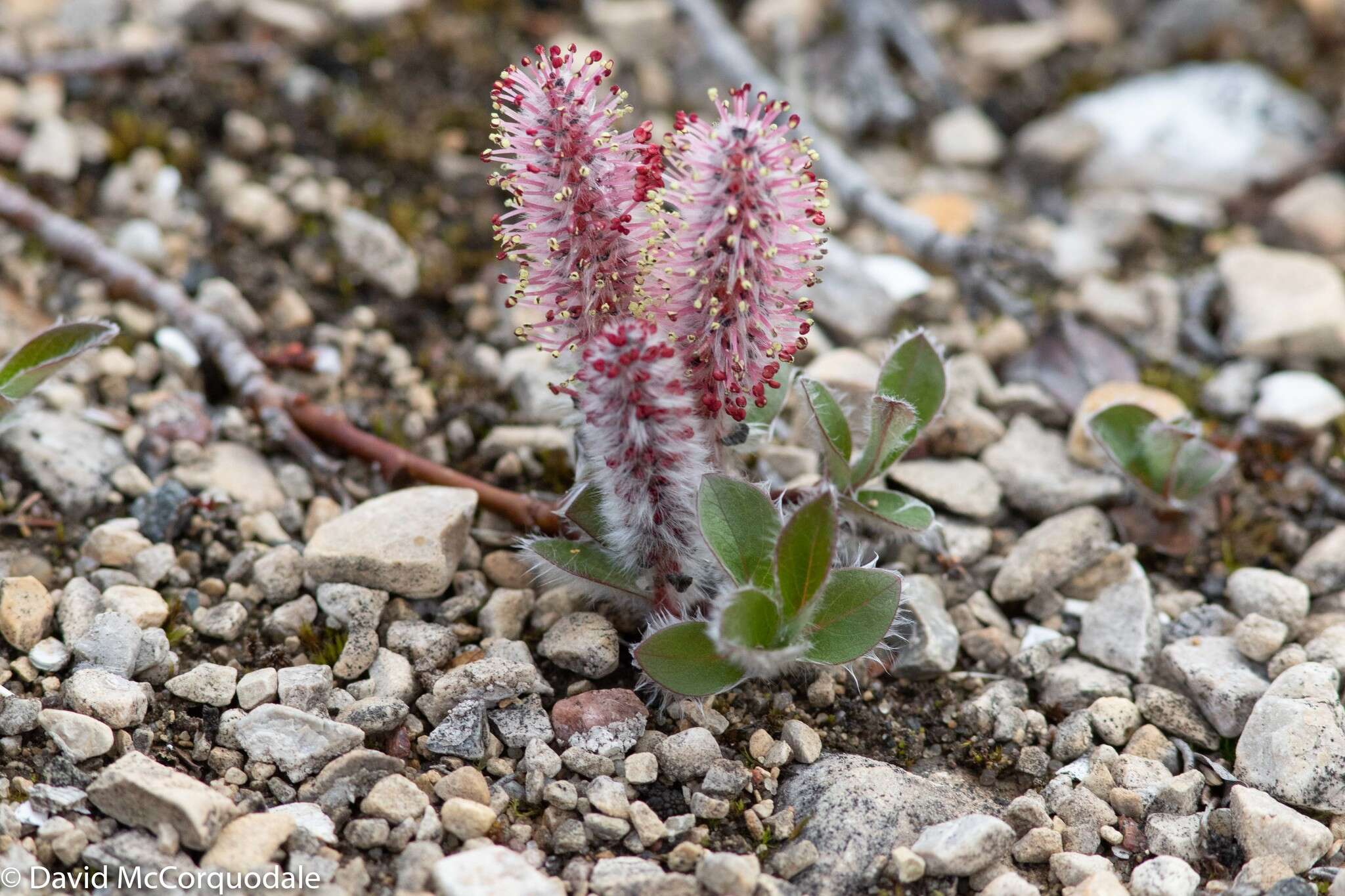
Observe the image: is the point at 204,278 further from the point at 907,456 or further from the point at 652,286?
the point at 907,456

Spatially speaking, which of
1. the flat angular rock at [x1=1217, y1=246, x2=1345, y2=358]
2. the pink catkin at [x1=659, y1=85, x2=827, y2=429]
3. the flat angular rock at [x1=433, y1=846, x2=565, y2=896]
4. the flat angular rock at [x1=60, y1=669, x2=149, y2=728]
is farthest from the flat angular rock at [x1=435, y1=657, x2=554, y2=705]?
the flat angular rock at [x1=1217, y1=246, x2=1345, y2=358]

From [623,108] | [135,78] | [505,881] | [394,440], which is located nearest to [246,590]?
[394,440]

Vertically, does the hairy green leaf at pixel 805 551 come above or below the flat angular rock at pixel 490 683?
above

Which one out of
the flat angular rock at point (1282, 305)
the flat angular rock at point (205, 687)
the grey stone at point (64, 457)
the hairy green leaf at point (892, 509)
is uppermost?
the flat angular rock at point (1282, 305)

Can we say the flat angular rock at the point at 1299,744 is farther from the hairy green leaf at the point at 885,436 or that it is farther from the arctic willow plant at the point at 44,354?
the arctic willow plant at the point at 44,354

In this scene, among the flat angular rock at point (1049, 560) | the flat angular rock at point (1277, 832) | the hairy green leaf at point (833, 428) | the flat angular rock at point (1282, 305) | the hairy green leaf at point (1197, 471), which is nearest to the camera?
the flat angular rock at point (1277, 832)

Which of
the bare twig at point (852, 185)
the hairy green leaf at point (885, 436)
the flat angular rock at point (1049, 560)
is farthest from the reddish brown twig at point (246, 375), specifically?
the bare twig at point (852, 185)

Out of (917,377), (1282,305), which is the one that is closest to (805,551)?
(917,377)
